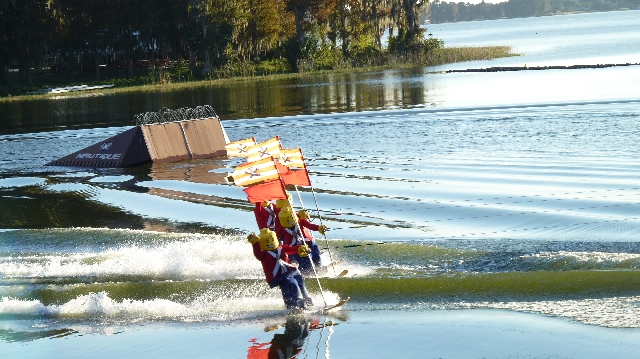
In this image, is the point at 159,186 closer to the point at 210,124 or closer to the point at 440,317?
the point at 210,124

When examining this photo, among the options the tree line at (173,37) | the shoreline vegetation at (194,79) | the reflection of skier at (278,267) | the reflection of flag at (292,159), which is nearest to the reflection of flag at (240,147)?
the reflection of flag at (292,159)

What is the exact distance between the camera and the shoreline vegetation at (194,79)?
3142 inches

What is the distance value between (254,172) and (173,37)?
260 feet

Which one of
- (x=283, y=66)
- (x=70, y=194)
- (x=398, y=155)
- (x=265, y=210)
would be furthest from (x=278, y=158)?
(x=283, y=66)

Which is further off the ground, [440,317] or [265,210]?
[265,210]

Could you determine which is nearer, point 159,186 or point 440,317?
point 440,317

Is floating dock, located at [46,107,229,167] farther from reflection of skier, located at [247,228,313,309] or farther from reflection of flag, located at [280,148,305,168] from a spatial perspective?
reflection of skier, located at [247,228,313,309]

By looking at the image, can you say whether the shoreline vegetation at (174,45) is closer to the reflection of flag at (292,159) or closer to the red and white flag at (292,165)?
the red and white flag at (292,165)

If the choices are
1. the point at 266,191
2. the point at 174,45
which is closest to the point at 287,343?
the point at 266,191

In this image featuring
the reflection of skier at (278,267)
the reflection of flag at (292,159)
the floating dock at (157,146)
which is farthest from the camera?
the floating dock at (157,146)

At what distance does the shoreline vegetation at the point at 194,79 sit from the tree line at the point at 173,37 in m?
1.00

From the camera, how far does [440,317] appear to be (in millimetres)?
12625

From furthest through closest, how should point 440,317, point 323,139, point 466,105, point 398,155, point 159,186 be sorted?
1. point 466,105
2. point 323,139
3. point 398,155
4. point 159,186
5. point 440,317

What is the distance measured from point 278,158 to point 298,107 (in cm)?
3460
